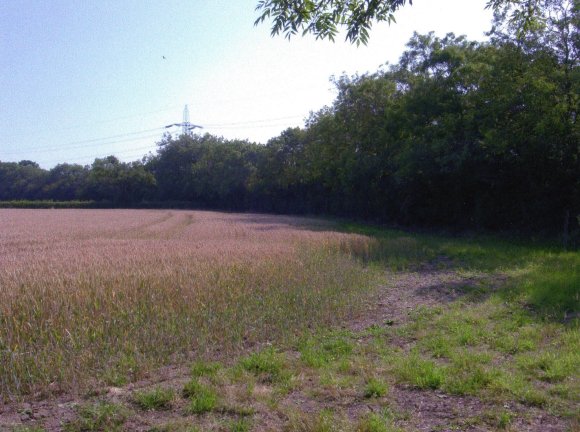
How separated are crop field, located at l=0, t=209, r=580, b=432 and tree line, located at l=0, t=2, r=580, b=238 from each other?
580 centimetres

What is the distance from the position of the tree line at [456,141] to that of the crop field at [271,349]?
5.80 m

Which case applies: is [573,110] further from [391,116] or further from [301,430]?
[301,430]

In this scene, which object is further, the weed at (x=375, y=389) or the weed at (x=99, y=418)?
the weed at (x=375, y=389)

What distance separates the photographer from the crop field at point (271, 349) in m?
4.95

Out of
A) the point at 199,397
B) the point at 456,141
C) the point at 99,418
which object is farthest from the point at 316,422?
the point at 456,141

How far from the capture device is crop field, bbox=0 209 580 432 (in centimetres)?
495

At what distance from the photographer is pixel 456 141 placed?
27594 mm

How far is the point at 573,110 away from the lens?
21.2 meters

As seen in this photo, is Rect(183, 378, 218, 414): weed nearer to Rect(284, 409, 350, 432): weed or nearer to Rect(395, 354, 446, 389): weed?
Rect(284, 409, 350, 432): weed

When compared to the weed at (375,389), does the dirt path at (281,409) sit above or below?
below

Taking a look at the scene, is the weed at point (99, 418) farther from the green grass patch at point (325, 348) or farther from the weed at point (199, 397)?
the green grass patch at point (325, 348)

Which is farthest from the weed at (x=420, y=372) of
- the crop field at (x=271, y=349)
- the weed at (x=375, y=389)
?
the weed at (x=375, y=389)

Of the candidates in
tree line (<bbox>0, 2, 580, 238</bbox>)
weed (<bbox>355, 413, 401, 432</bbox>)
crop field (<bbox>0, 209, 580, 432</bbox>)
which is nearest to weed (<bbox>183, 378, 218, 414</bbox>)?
crop field (<bbox>0, 209, 580, 432</bbox>)

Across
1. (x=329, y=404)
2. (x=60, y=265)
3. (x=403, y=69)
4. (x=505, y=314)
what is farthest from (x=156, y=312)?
(x=403, y=69)
